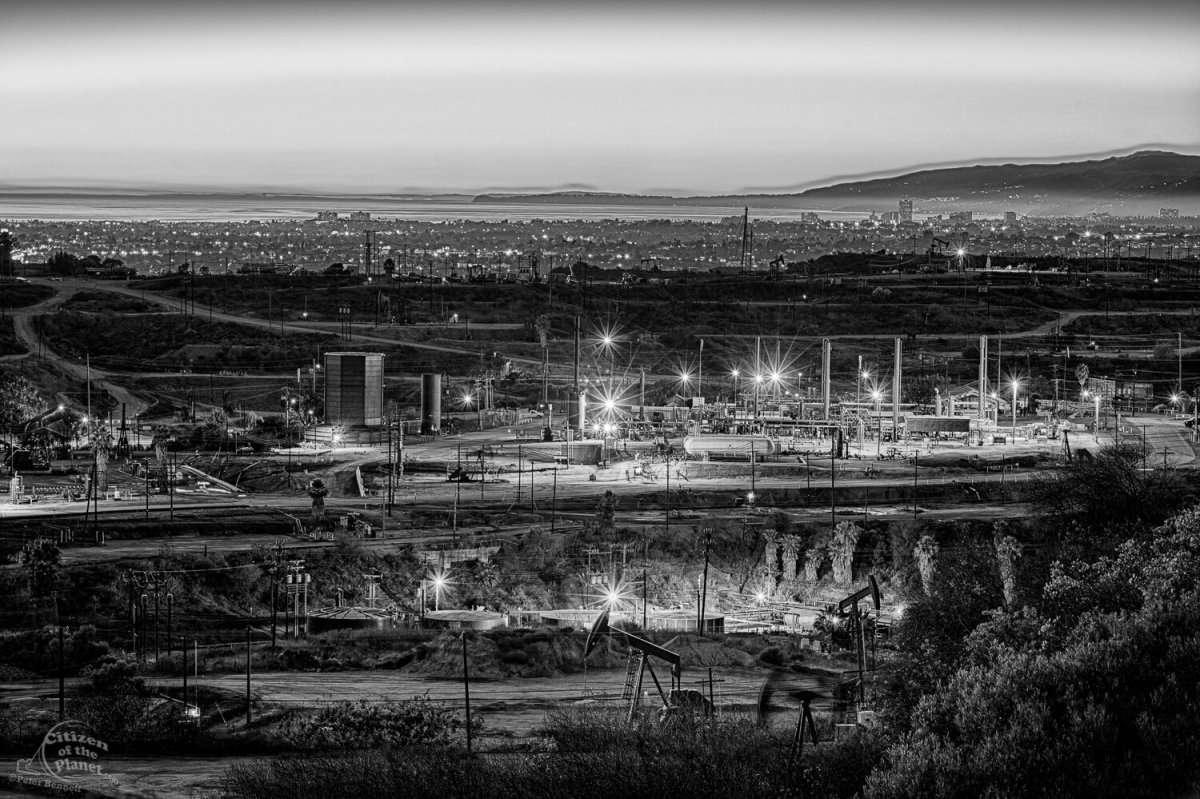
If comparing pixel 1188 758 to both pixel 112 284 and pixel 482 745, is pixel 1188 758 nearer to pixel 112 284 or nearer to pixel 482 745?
pixel 482 745

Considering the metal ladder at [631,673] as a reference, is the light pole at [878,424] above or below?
above

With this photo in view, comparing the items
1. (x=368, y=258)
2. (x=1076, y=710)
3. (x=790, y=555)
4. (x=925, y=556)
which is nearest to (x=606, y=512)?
(x=790, y=555)

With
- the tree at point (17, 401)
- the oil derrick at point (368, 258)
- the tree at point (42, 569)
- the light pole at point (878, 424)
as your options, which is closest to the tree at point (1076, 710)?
the tree at point (42, 569)

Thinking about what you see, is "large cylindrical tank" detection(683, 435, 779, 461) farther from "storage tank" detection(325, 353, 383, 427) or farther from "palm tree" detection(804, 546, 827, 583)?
"storage tank" detection(325, 353, 383, 427)

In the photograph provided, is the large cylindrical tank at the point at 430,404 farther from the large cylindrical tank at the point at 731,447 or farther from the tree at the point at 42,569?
the tree at the point at 42,569

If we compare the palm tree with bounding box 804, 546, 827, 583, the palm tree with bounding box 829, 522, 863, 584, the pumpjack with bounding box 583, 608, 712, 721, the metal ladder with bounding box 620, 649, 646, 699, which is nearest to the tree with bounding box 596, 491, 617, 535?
the palm tree with bounding box 804, 546, 827, 583

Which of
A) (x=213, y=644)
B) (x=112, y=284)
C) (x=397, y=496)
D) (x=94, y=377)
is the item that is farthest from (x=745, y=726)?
(x=112, y=284)

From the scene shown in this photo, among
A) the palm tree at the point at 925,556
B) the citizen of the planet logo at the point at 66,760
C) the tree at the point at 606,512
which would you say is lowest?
the citizen of the planet logo at the point at 66,760
